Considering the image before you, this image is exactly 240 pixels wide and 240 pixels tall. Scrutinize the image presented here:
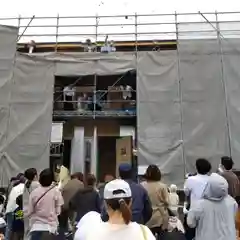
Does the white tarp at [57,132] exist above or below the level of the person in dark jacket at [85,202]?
above

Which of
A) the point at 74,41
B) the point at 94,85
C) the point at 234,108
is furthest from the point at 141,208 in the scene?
the point at 74,41

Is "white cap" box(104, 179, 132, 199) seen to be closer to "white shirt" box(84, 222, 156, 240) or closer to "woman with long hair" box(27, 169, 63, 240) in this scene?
"white shirt" box(84, 222, 156, 240)

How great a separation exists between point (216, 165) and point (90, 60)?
392cm

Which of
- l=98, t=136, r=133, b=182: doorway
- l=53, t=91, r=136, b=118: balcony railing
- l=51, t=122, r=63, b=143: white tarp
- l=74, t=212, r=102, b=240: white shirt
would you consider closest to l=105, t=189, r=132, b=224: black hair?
l=74, t=212, r=102, b=240: white shirt

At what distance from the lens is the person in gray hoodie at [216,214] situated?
3.45 metres

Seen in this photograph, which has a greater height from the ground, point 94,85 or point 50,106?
point 94,85

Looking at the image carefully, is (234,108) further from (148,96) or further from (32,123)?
(32,123)

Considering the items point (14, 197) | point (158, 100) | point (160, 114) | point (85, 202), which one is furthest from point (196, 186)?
point (158, 100)

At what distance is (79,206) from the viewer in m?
4.28

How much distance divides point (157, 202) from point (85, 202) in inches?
31.2

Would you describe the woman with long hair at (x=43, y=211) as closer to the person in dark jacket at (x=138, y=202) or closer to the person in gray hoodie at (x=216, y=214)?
the person in dark jacket at (x=138, y=202)

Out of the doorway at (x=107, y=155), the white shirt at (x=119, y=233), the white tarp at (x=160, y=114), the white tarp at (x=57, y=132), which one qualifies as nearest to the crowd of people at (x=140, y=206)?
the white shirt at (x=119, y=233)

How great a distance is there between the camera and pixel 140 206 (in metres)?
3.63

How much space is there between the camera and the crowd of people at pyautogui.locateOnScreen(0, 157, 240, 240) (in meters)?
3.48
